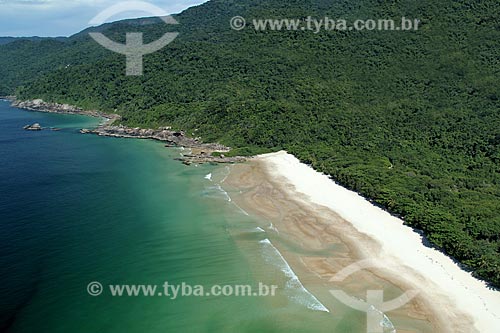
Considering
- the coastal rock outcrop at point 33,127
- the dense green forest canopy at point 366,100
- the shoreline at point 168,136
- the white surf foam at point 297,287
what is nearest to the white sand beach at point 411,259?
the dense green forest canopy at point 366,100

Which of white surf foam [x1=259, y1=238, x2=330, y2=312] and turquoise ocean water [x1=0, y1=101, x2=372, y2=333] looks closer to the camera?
turquoise ocean water [x1=0, y1=101, x2=372, y2=333]

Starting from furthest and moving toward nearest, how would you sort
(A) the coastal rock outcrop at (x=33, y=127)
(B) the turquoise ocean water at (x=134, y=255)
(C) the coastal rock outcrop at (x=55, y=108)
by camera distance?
(C) the coastal rock outcrop at (x=55, y=108), (A) the coastal rock outcrop at (x=33, y=127), (B) the turquoise ocean water at (x=134, y=255)

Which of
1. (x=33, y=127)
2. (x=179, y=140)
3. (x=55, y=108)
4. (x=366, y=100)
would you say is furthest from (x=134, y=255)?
(x=55, y=108)

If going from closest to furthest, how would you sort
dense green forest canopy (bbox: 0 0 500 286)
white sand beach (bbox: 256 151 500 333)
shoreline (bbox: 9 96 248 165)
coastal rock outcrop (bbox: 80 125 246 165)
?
white sand beach (bbox: 256 151 500 333)
dense green forest canopy (bbox: 0 0 500 286)
coastal rock outcrop (bbox: 80 125 246 165)
shoreline (bbox: 9 96 248 165)

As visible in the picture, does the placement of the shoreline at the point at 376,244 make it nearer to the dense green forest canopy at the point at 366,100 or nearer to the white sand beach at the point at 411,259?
the white sand beach at the point at 411,259

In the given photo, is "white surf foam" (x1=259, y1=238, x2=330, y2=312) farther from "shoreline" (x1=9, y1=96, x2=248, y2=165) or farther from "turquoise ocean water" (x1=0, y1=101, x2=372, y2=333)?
"shoreline" (x1=9, y1=96, x2=248, y2=165)

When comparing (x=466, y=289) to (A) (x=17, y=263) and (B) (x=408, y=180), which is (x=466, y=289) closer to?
(B) (x=408, y=180)

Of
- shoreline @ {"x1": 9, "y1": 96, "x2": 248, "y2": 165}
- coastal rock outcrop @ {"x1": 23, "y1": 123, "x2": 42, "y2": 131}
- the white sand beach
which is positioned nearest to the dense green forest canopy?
the white sand beach
